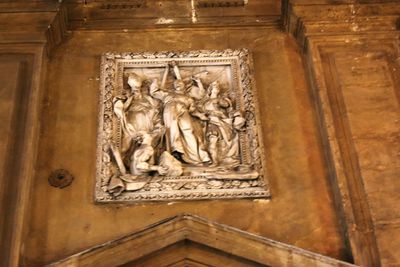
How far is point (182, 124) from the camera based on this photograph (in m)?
5.95

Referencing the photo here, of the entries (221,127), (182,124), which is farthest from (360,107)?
(182,124)

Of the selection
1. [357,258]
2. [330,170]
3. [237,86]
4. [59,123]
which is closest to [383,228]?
[357,258]

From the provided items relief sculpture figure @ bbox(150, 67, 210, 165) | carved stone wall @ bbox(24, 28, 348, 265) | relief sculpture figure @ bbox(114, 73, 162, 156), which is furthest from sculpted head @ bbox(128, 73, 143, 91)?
carved stone wall @ bbox(24, 28, 348, 265)

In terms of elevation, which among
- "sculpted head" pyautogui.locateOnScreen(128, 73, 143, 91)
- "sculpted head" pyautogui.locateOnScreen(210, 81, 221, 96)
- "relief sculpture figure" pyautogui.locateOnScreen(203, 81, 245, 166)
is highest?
"sculpted head" pyautogui.locateOnScreen(128, 73, 143, 91)

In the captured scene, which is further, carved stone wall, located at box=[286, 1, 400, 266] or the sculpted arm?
the sculpted arm

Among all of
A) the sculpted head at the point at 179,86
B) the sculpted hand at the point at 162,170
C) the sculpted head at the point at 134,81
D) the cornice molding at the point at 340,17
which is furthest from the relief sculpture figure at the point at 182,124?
the cornice molding at the point at 340,17

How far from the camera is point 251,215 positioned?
543 centimetres

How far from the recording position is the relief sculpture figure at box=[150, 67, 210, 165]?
5.79 metres

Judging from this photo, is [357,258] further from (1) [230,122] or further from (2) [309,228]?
(1) [230,122]

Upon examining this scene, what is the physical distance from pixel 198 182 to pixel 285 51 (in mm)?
1821

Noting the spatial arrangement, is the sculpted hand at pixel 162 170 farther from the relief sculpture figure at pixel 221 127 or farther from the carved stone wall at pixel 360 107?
the carved stone wall at pixel 360 107

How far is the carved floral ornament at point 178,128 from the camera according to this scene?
5531 mm

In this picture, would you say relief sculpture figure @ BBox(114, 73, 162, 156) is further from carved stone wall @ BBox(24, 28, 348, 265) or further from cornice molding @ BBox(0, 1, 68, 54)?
cornice molding @ BBox(0, 1, 68, 54)

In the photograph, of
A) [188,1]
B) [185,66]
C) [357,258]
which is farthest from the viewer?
[188,1]
